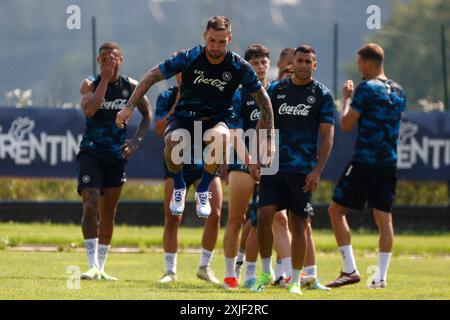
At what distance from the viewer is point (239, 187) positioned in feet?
45.3

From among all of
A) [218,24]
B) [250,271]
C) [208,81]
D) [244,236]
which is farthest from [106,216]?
[218,24]

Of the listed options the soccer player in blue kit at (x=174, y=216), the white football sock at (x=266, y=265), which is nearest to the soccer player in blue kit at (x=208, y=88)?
the white football sock at (x=266, y=265)

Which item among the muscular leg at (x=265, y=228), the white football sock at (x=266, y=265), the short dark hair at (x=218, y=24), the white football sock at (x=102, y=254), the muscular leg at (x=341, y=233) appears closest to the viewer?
the short dark hair at (x=218, y=24)

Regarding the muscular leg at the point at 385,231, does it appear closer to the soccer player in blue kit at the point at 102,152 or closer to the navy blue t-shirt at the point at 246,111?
the navy blue t-shirt at the point at 246,111

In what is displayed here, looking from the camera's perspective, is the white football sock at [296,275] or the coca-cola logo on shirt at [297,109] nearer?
the white football sock at [296,275]

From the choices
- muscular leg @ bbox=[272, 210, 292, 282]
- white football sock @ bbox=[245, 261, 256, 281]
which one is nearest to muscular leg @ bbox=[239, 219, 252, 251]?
muscular leg @ bbox=[272, 210, 292, 282]

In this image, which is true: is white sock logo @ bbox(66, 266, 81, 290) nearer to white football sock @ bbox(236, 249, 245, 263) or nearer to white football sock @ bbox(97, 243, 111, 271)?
white football sock @ bbox(97, 243, 111, 271)

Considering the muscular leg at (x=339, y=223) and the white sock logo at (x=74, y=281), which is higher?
the muscular leg at (x=339, y=223)

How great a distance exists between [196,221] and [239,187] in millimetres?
9444

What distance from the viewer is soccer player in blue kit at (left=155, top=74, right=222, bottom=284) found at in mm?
14461

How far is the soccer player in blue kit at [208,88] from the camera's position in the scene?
480 inches

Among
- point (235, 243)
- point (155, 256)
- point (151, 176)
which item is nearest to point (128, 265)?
point (155, 256)

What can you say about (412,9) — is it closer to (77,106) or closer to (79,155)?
(77,106)

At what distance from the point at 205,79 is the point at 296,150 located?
135 cm
